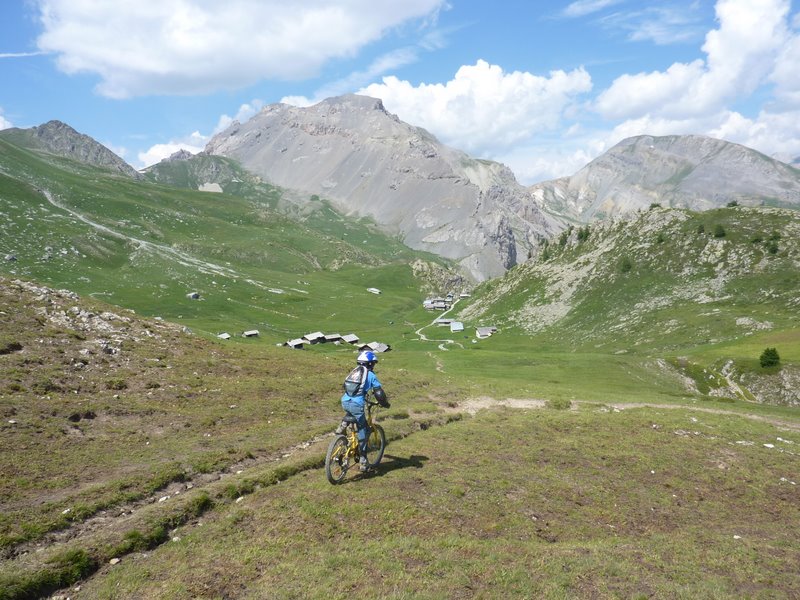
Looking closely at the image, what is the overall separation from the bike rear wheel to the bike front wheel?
64.5 inches

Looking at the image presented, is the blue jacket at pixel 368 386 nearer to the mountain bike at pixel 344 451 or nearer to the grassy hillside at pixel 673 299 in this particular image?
the mountain bike at pixel 344 451

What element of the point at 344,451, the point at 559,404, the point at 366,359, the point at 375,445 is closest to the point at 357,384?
the point at 366,359

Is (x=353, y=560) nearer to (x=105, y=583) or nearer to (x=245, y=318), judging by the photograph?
(x=105, y=583)

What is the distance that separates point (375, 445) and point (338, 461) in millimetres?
2275

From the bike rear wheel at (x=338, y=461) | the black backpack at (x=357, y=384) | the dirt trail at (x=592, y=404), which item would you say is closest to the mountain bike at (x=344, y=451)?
the bike rear wheel at (x=338, y=461)

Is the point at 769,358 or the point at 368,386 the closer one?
the point at 368,386

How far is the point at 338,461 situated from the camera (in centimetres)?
1977

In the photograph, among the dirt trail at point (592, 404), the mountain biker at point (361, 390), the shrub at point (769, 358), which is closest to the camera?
the mountain biker at point (361, 390)

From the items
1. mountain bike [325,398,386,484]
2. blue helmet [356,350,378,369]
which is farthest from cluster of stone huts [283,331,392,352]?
blue helmet [356,350,378,369]

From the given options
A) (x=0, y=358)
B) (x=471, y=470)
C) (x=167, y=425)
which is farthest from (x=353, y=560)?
(x=0, y=358)

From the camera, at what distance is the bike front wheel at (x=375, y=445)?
69.8 feet

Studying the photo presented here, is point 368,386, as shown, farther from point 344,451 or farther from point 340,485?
point 340,485

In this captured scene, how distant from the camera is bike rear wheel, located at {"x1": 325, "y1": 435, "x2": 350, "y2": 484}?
62.7ft

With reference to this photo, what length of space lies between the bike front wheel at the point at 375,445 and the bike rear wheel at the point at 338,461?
1.64 m
